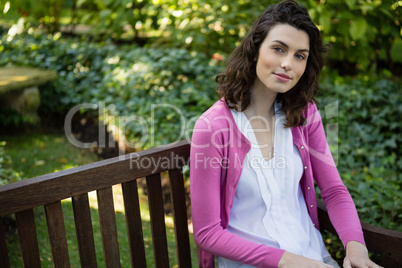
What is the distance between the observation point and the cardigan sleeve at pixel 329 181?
1.88 meters

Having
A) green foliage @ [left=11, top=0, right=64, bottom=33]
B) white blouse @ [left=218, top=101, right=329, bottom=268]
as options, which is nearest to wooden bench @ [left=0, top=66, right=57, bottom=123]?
green foliage @ [left=11, top=0, right=64, bottom=33]

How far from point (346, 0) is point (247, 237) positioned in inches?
128

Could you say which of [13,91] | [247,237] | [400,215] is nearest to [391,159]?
[400,215]

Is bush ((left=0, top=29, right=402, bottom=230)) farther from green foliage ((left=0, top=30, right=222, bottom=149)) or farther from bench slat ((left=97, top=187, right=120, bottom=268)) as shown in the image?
bench slat ((left=97, top=187, right=120, bottom=268))

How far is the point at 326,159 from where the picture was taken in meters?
1.98

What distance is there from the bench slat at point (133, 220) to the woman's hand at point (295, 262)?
0.62 m

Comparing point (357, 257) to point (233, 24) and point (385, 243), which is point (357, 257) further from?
point (233, 24)

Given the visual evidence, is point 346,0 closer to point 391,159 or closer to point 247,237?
point 391,159

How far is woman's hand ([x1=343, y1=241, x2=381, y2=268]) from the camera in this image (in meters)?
1.69

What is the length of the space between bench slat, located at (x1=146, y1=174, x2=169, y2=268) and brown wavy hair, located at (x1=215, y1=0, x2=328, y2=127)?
489 millimetres

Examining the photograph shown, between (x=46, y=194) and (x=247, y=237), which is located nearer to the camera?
(x=46, y=194)

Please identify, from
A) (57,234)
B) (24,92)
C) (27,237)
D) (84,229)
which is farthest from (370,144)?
(24,92)

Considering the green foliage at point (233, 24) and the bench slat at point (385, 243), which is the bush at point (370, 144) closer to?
the green foliage at point (233, 24)

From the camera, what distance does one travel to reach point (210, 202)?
66.4 inches
